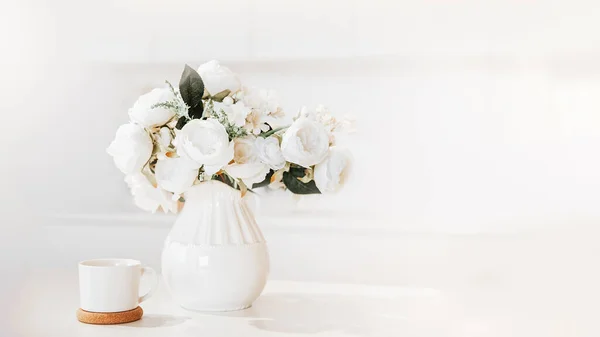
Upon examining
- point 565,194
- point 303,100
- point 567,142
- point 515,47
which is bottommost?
point 565,194

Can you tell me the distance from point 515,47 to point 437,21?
0.26 metres

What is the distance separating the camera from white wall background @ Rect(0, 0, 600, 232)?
225 centimetres

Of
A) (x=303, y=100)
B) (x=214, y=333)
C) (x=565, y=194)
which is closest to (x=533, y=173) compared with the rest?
(x=565, y=194)

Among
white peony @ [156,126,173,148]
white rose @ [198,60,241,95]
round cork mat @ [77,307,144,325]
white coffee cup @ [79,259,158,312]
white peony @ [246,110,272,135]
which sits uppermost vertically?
white rose @ [198,60,241,95]

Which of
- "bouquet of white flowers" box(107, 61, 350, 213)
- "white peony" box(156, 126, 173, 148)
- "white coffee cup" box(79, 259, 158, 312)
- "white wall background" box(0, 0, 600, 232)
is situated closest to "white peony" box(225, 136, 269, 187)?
"bouquet of white flowers" box(107, 61, 350, 213)

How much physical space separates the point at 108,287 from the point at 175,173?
21 centimetres

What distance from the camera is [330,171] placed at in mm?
1229

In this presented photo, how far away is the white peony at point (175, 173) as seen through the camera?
1.20m

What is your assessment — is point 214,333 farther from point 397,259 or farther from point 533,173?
point 533,173

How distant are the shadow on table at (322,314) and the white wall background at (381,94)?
0.83 m

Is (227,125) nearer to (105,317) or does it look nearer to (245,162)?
(245,162)

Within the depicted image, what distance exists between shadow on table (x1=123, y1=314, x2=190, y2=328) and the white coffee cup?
3 centimetres

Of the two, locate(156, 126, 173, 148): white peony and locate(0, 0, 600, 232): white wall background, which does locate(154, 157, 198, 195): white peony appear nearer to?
locate(156, 126, 173, 148): white peony

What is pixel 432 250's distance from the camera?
229cm
